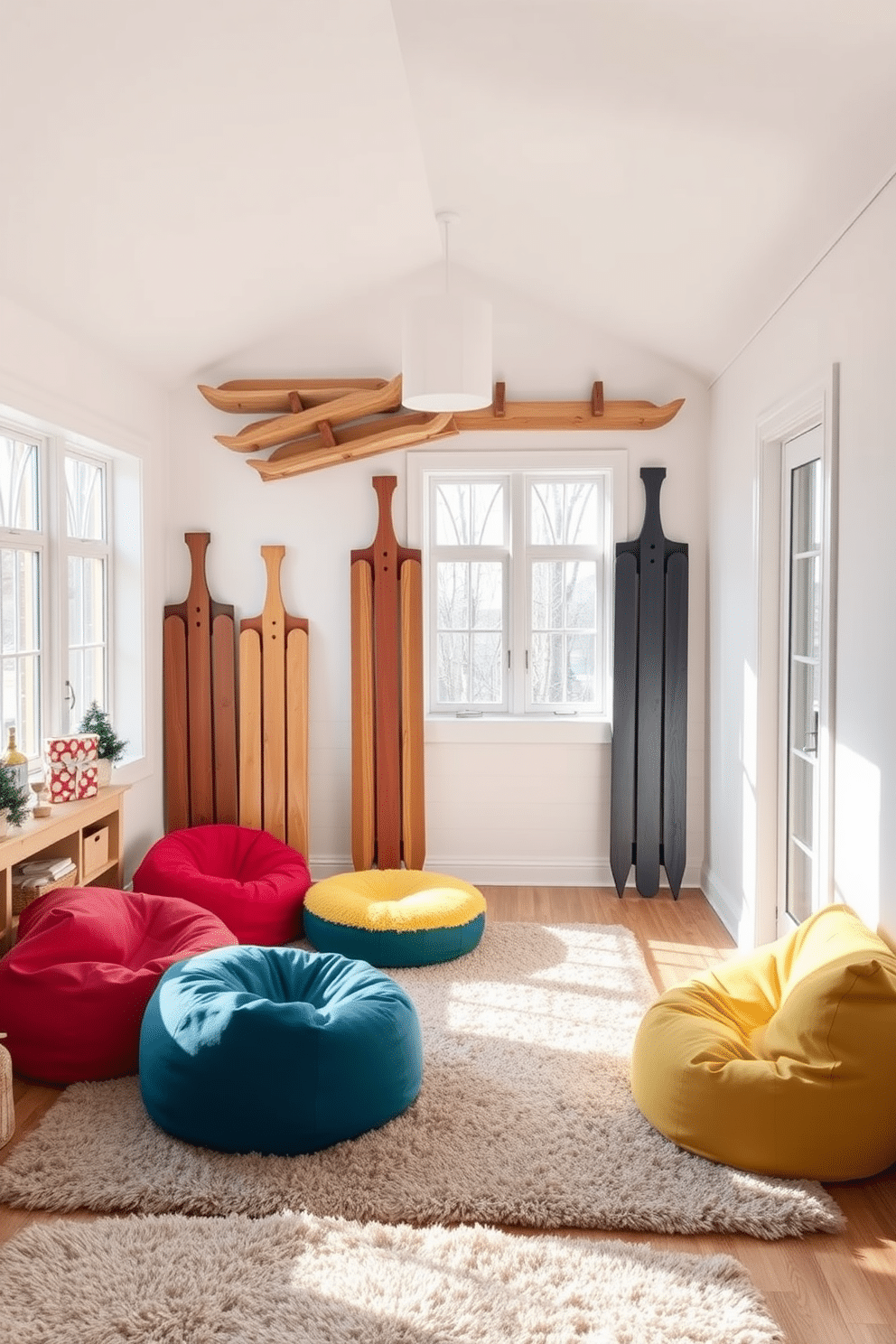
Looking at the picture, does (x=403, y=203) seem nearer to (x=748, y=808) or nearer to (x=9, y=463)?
(x=9, y=463)

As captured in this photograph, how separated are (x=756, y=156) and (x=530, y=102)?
710 mm

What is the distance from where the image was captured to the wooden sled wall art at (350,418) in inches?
209

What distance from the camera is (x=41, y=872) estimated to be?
3904mm

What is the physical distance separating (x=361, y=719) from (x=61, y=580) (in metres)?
1.63

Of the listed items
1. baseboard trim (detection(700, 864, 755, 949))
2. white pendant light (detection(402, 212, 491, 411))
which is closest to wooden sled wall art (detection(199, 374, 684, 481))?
white pendant light (detection(402, 212, 491, 411))

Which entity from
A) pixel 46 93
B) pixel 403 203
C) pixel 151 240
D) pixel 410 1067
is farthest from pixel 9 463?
pixel 410 1067

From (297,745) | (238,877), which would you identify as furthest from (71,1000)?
(297,745)

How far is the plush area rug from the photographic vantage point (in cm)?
213

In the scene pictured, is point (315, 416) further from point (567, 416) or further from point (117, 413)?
point (567, 416)

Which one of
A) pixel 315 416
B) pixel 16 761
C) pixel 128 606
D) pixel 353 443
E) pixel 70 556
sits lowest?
pixel 16 761

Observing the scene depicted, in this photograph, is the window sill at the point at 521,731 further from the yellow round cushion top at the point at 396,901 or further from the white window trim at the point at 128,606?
the white window trim at the point at 128,606

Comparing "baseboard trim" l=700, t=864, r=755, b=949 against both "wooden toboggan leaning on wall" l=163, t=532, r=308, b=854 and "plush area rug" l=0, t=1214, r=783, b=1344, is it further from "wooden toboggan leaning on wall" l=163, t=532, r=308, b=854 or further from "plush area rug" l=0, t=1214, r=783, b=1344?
"plush area rug" l=0, t=1214, r=783, b=1344

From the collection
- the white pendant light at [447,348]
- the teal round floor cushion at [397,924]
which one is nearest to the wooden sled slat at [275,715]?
the teal round floor cushion at [397,924]

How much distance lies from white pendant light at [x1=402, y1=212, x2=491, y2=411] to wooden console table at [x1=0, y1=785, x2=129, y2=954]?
1994 millimetres
